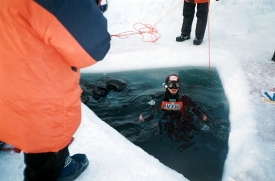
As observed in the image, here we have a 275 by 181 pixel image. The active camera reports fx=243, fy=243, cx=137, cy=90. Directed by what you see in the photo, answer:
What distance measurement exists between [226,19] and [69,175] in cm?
541

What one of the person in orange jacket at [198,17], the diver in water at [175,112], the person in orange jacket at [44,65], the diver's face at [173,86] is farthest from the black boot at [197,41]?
the person in orange jacket at [44,65]

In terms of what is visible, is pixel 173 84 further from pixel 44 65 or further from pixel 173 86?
pixel 44 65

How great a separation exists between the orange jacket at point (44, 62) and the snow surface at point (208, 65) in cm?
85

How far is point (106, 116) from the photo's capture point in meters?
3.67

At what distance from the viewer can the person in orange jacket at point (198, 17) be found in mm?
4590

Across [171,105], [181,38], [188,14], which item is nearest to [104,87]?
[171,105]

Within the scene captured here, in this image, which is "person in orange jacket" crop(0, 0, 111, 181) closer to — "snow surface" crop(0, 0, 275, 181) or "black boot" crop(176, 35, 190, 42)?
"snow surface" crop(0, 0, 275, 181)

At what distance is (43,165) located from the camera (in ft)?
4.53

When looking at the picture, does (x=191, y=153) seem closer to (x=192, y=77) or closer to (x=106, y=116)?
(x=106, y=116)

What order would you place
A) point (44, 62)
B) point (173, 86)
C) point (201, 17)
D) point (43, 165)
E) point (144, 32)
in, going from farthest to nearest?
point (144, 32)
point (201, 17)
point (173, 86)
point (43, 165)
point (44, 62)

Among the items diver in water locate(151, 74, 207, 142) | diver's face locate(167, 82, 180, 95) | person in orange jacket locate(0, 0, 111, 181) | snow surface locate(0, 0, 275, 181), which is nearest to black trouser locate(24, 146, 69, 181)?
person in orange jacket locate(0, 0, 111, 181)

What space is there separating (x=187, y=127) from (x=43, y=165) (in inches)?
92.8

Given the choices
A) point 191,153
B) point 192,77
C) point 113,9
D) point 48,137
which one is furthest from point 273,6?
point 48,137

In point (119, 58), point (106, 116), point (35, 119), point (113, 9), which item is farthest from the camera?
point (113, 9)
